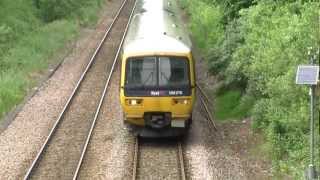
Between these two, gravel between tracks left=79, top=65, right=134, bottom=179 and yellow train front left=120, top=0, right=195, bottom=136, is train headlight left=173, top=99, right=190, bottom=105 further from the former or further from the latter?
gravel between tracks left=79, top=65, right=134, bottom=179

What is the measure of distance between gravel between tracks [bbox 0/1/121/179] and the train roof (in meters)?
3.60

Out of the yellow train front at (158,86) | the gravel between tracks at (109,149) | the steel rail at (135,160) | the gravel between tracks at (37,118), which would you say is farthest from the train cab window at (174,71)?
the gravel between tracks at (37,118)

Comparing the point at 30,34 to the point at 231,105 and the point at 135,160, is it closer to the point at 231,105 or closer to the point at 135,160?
the point at 231,105

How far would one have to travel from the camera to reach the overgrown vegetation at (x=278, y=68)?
549 inches

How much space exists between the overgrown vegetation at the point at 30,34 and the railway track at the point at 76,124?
2156 mm

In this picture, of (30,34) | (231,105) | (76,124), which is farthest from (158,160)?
(30,34)

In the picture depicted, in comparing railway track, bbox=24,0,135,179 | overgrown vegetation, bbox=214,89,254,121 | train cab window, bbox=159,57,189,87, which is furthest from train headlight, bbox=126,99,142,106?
overgrown vegetation, bbox=214,89,254,121

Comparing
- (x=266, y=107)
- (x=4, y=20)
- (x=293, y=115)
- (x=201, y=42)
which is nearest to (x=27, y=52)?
(x=4, y=20)

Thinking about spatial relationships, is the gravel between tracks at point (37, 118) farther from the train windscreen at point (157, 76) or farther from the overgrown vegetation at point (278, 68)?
the overgrown vegetation at point (278, 68)

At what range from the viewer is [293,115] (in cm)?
1380

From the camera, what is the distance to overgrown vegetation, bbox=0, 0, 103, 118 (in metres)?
Result: 24.5

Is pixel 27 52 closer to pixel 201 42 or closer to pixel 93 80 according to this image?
pixel 93 80

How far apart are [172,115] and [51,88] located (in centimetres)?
831

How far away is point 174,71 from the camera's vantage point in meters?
17.5
